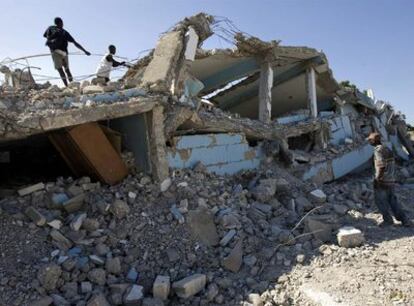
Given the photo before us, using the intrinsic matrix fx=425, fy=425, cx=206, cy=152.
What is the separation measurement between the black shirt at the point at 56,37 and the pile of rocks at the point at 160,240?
3.36 meters

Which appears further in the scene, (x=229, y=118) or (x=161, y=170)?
(x=229, y=118)

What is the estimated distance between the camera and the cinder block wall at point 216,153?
6.51 m

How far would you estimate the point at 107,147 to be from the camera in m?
5.70

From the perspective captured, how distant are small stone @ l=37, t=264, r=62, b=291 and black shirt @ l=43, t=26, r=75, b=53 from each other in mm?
4896

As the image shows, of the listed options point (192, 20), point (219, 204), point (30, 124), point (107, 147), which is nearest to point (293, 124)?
point (192, 20)

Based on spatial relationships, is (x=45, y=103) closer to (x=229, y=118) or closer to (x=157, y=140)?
(x=157, y=140)

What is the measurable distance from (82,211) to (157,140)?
1.40 metres

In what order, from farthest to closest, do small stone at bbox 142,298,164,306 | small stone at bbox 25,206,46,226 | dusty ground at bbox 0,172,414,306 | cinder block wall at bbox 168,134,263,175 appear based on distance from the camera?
cinder block wall at bbox 168,134,263,175 < small stone at bbox 25,206,46,226 < dusty ground at bbox 0,172,414,306 < small stone at bbox 142,298,164,306

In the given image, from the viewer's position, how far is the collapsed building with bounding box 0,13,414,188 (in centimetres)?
533

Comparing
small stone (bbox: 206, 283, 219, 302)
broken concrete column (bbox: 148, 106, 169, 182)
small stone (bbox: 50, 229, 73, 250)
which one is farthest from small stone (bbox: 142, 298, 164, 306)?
broken concrete column (bbox: 148, 106, 169, 182)

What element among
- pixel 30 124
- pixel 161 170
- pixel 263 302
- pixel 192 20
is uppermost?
pixel 192 20

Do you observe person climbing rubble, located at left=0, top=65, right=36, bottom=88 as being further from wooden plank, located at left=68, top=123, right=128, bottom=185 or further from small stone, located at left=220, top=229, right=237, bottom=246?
small stone, located at left=220, top=229, right=237, bottom=246

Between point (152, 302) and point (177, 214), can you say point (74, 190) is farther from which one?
point (152, 302)

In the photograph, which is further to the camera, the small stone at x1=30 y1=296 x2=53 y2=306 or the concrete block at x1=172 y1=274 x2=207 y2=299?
the concrete block at x1=172 y1=274 x2=207 y2=299
